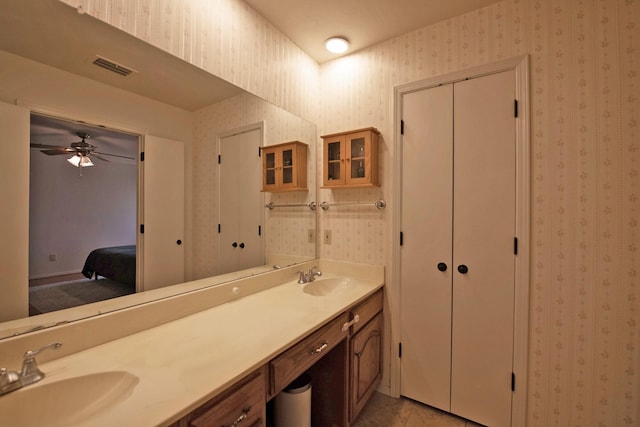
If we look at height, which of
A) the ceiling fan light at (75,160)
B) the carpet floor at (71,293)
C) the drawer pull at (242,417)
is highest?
the ceiling fan light at (75,160)

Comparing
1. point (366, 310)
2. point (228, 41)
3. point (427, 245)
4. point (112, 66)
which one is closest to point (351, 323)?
point (366, 310)

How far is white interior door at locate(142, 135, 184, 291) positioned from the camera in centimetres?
130

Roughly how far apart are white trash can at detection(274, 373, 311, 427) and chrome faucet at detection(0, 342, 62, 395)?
1.00 m

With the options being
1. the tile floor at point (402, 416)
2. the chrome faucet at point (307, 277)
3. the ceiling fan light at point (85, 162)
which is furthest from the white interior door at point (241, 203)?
the tile floor at point (402, 416)

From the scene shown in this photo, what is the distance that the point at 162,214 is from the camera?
1366 mm

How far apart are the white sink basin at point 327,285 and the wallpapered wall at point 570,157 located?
1165mm

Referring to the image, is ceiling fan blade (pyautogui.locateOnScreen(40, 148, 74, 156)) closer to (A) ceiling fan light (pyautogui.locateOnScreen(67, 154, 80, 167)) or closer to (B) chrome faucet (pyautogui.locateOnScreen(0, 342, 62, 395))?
(A) ceiling fan light (pyautogui.locateOnScreen(67, 154, 80, 167))

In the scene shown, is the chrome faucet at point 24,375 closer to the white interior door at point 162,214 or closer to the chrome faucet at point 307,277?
the white interior door at point 162,214

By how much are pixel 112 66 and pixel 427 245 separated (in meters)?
1.93

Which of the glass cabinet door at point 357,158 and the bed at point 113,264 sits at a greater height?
the glass cabinet door at point 357,158

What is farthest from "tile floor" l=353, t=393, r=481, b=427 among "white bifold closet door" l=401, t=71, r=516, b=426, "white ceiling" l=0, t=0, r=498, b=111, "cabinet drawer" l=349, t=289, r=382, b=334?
"white ceiling" l=0, t=0, r=498, b=111

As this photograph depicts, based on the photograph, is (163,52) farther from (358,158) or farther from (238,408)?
(238,408)

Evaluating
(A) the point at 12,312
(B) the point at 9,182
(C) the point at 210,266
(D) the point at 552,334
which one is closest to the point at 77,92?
(B) the point at 9,182

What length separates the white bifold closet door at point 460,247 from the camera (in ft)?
5.52
